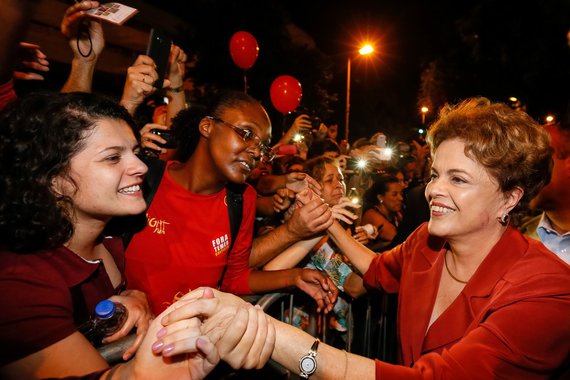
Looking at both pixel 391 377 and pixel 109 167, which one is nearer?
pixel 391 377

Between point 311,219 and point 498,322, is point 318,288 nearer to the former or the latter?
point 311,219

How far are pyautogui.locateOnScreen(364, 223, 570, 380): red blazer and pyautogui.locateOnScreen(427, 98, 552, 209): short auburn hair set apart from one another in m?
0.36

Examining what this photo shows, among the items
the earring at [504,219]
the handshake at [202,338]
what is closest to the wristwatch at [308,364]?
the handshake at [202,338]

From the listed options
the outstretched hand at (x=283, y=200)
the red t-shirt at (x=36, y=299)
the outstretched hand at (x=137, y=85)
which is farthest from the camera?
the outstretched hand at (x=283, y=200)

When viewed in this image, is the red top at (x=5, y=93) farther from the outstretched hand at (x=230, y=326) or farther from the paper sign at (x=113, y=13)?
the outstretched hand at (x=230, y=326)

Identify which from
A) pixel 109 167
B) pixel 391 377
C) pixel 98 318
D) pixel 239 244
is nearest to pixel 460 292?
pixel 391 377

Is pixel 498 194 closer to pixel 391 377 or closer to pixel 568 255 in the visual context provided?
pixel 391 377

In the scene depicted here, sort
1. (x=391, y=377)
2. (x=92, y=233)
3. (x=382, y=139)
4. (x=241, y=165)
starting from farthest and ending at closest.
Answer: (x=382, y=139)
(x=241, y=165)
(x=92, y=233)
(x=391, y=377)

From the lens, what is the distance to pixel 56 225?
1855 mm

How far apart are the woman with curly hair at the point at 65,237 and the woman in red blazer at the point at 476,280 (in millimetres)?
497

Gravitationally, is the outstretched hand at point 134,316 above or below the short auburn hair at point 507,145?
below

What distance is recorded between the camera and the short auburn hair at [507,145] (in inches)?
84.4

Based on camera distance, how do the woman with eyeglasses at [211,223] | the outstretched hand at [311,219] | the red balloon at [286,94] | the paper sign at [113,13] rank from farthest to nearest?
the red balloon at [286,94]
the outstretched hand at [311,219]
the woman with eyeglasses at [211,223]
the paper sign at [113,13]

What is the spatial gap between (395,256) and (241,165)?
4.86ft
